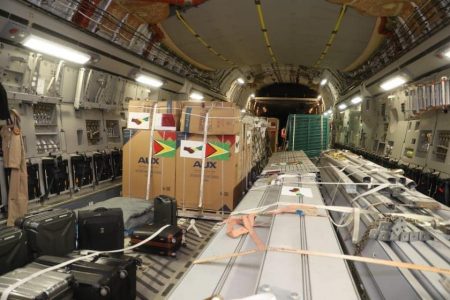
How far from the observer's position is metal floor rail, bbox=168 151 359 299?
1.63 m

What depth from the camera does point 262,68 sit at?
1468 centimetres

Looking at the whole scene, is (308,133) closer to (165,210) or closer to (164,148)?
(164,148)

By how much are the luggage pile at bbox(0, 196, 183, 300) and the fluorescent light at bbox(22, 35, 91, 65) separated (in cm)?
239

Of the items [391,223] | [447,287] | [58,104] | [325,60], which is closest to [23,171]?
[58,104]

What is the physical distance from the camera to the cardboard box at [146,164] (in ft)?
18.9

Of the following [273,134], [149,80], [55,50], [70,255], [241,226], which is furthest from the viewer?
[273,134]

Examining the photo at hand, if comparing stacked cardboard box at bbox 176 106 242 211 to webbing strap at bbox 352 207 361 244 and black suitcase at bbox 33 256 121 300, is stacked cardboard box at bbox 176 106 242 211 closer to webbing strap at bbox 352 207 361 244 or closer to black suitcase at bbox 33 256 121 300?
black suitcase at bbox 33 256 121 300

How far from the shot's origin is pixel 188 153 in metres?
5.63

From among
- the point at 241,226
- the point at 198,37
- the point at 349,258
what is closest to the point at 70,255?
the point at 241,226

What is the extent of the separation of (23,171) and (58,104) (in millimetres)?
1440

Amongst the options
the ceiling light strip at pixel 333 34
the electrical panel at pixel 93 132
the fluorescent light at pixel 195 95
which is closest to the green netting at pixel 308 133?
the ceiling light strip at pixel 333 34

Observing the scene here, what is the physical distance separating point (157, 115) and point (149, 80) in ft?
7.95

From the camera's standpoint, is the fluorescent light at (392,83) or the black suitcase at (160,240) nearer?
the black suitcase at (160,240)

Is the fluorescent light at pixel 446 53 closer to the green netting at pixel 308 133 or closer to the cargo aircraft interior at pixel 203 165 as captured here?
Result: the cargo aircraft interior at pixel 203 165
